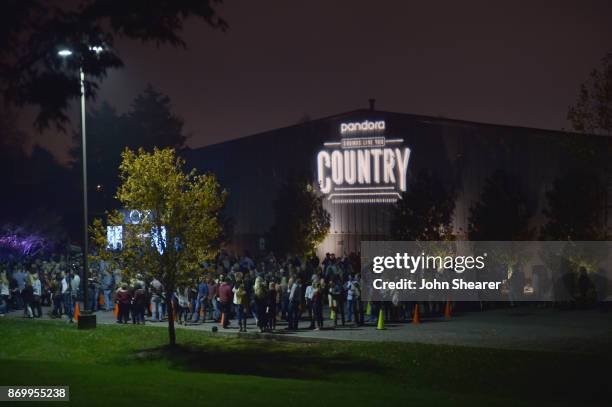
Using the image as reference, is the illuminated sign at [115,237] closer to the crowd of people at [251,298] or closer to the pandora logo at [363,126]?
the crowd of people at [251,298]

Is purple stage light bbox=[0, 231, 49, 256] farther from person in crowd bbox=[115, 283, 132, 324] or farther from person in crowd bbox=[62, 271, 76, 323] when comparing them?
person in crowd bbox=[115, 283, 132, 324]

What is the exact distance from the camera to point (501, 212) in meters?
36.3

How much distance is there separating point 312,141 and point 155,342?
80.9 feet

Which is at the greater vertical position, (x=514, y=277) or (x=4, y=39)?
(x=4, y=39)

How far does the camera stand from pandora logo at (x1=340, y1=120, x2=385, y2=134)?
143ft

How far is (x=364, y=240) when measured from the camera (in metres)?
43.3

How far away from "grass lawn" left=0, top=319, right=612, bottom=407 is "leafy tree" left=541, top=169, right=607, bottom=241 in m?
15.2

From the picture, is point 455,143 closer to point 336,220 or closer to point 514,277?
point 336,220

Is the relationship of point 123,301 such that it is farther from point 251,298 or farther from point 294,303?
point 294,303

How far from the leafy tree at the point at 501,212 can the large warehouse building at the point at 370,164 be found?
108 centimetres

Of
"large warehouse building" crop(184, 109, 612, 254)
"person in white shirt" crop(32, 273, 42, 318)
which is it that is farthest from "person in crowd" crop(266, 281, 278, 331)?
"large warehouse building" crop(184, 109, 612, 254)

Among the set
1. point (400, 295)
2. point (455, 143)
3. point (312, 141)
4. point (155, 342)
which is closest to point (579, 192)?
point (455, 143)

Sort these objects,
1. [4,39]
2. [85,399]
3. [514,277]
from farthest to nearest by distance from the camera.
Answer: [514,277], [4,39], [85,399]

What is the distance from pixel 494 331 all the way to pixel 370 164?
20.5m
